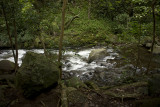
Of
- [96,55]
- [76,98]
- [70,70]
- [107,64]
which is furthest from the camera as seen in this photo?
[96,55]

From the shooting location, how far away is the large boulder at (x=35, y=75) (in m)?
4.05

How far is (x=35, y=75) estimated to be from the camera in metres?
4.17

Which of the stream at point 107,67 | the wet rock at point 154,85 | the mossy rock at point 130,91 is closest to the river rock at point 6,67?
the stream at point 107,67

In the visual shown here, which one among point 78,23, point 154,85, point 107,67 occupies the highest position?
point 78,23

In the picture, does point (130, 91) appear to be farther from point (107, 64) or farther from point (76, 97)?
point (107, 64)

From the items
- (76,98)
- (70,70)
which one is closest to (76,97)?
(76,98)

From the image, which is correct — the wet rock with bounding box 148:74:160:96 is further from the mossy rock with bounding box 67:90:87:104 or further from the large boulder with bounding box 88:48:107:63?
the large boulder with bounding box 88:48:107:63

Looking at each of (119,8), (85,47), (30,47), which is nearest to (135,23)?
(85,47)

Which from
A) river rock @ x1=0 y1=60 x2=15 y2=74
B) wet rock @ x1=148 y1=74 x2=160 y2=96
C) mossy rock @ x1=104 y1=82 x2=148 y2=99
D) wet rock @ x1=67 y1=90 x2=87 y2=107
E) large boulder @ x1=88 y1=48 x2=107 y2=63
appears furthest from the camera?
large boulder @ x1=88 y1=48 x2=107 y2=63

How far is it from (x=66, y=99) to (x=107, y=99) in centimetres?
162

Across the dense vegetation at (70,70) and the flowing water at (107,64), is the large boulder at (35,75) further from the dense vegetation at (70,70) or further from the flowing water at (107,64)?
the flowing water at (107,64)

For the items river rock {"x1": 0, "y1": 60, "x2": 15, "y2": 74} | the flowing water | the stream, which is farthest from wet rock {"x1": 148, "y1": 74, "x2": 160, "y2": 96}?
river rock {"x1": 0, "y1": 60, "x2": 15, "y2": 74}

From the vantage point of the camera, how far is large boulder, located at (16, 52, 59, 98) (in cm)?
405

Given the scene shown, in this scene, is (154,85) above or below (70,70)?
above
